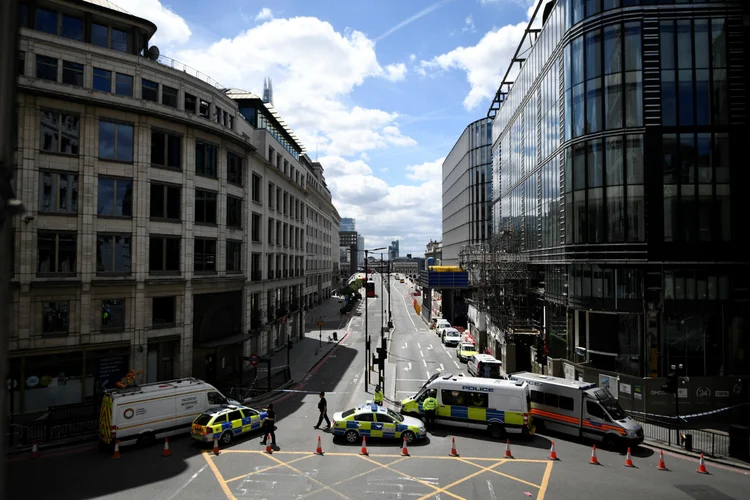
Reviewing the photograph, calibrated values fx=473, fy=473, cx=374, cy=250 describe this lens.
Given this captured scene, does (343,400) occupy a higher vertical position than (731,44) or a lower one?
lower

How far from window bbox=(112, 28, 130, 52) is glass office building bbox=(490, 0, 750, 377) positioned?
1070 inches

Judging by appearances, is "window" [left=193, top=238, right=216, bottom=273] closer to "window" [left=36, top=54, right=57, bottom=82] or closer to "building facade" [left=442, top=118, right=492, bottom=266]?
"window" [left=36, top=54, right=57, bottom=82]

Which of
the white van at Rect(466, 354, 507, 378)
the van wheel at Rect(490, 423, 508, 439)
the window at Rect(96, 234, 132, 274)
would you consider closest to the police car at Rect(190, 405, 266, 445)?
the van wheel at Rect(490, 423, 508, 439)

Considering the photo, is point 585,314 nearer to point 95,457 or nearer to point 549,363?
A: point 549,363

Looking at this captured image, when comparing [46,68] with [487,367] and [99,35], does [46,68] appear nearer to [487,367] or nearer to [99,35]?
[99,35]

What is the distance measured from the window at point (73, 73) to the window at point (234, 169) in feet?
35.1

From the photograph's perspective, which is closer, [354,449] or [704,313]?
[354,449]

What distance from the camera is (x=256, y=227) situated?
40812mm

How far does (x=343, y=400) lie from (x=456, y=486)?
1370cm

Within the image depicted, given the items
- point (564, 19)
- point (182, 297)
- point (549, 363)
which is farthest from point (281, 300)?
point (564, 19)

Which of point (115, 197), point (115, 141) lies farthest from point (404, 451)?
point (115, 141)

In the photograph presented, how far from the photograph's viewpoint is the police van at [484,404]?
68.8ft

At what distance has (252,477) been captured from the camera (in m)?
16.2

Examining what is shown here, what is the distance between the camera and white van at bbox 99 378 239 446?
19.1m
